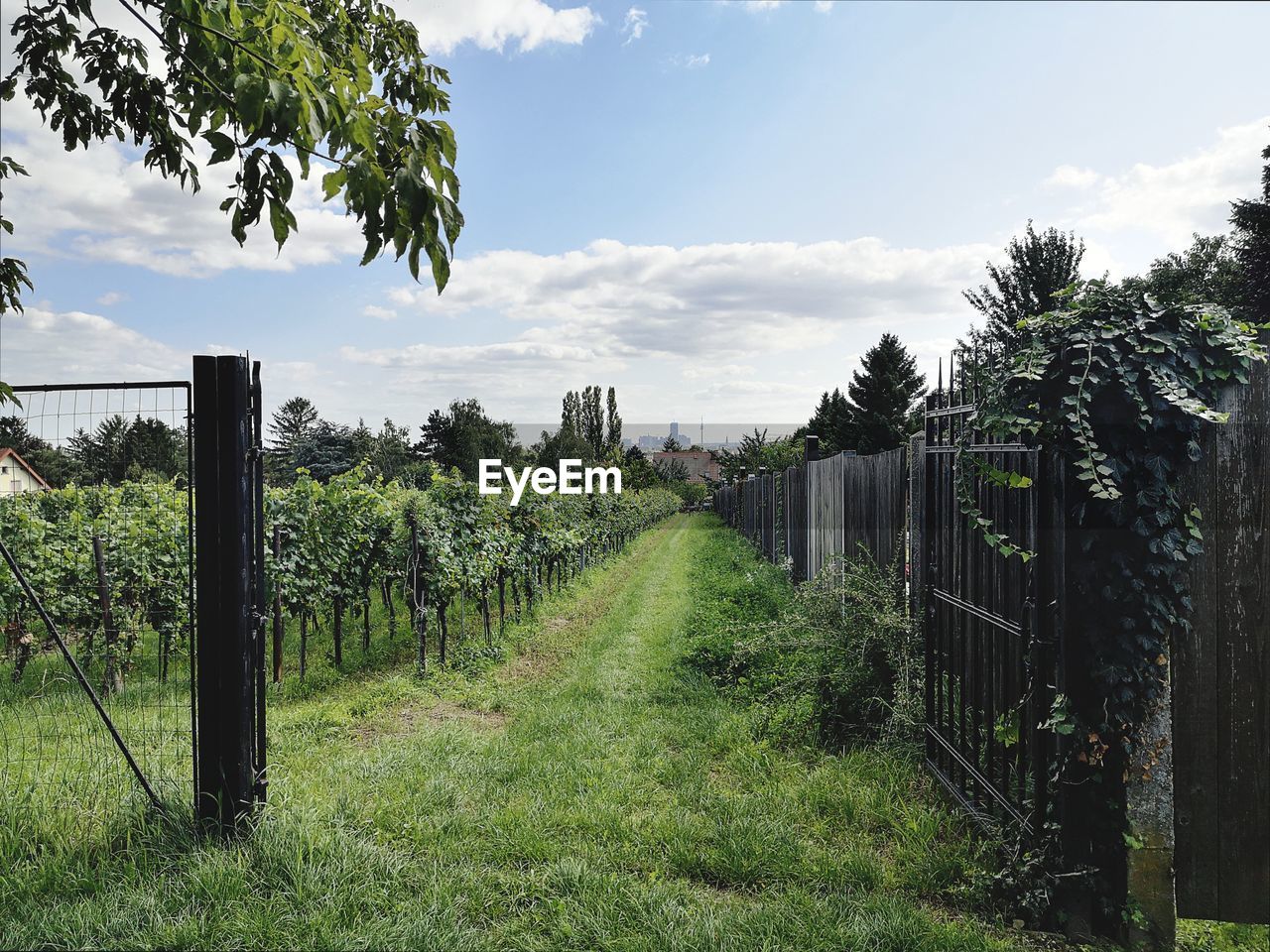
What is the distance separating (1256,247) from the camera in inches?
1062

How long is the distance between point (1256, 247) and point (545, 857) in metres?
34.6

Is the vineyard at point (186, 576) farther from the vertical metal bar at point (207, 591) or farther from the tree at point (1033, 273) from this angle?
the tree at point (1033, 273)

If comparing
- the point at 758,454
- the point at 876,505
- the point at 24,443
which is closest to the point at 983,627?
the point at 876,505

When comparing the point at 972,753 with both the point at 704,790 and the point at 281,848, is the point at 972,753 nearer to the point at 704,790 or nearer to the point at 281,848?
the point at 704,790

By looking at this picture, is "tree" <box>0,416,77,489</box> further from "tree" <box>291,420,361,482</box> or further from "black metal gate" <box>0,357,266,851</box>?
"tree" <box>291,420,361,482</box>

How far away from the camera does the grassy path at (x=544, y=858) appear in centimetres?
282

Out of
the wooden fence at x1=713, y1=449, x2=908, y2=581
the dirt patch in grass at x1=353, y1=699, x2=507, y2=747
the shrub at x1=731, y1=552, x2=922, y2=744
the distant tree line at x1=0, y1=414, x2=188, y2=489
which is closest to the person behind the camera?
the distant tree line at x1=0, y1=414, x2=188, y2=489

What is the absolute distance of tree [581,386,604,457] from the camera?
66938 millimetres

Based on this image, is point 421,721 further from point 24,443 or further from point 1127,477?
point 1127,477

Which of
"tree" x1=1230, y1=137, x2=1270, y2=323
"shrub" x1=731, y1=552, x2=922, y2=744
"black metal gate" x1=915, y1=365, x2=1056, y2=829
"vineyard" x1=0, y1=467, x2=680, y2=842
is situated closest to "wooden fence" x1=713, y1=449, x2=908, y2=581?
"shrub" x1=731, y1=552, x2=922, y2=744

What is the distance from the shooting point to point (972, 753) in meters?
3.72

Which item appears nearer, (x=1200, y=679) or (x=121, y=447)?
(x=1200, y=679)

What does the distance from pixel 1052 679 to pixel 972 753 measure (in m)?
1.00

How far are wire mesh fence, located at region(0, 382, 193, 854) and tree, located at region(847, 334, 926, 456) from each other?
126 feet
